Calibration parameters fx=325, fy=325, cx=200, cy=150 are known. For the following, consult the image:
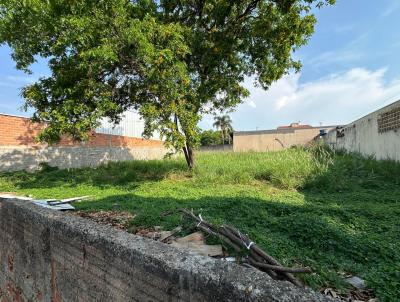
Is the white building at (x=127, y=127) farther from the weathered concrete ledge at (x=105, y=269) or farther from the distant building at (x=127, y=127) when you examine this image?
the weathered concrete ledge at (x=105, y=269)

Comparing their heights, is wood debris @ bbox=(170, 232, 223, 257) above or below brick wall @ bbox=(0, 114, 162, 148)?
below

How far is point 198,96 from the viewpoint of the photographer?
9945mm

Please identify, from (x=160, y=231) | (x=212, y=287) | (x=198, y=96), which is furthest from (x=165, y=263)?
(x=198, y=96)

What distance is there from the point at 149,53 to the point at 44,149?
30.7 ft

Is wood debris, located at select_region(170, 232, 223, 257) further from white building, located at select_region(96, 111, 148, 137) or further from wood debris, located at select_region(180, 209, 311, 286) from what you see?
white building, located at select_region(96, 111, 148, 137)

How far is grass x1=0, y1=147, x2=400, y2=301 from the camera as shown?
283 cm

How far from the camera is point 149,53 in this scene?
777cm

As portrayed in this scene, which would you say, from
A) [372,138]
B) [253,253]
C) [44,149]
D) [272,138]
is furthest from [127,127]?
[253,253]

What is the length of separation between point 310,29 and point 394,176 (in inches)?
193

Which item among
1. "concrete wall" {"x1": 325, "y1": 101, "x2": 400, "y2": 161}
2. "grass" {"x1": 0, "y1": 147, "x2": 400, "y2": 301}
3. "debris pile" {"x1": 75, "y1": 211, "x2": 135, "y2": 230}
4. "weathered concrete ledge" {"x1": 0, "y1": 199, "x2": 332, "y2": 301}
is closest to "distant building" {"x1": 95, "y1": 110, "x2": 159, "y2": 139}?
"grass" {"x1": 0, "y1": 147, "x2": 400, "y2": 301}

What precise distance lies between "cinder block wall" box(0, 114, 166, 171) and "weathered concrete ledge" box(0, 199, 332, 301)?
8251mm

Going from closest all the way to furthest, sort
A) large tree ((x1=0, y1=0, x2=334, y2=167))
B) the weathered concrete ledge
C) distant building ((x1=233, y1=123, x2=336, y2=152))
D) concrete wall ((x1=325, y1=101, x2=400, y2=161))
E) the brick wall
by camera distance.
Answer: the weathered concrete ledge → large tree ((x1=0, y1=0, x2=334, y2=167)) → concrete wall ((x1=325, y1=101, x2=400, y2=161)) → the brick wall → distant building ((x1=233, y1=123, x2=336, y2=152))

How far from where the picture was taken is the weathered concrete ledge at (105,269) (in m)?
1.40

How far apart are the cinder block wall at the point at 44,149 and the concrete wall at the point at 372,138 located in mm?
9329
